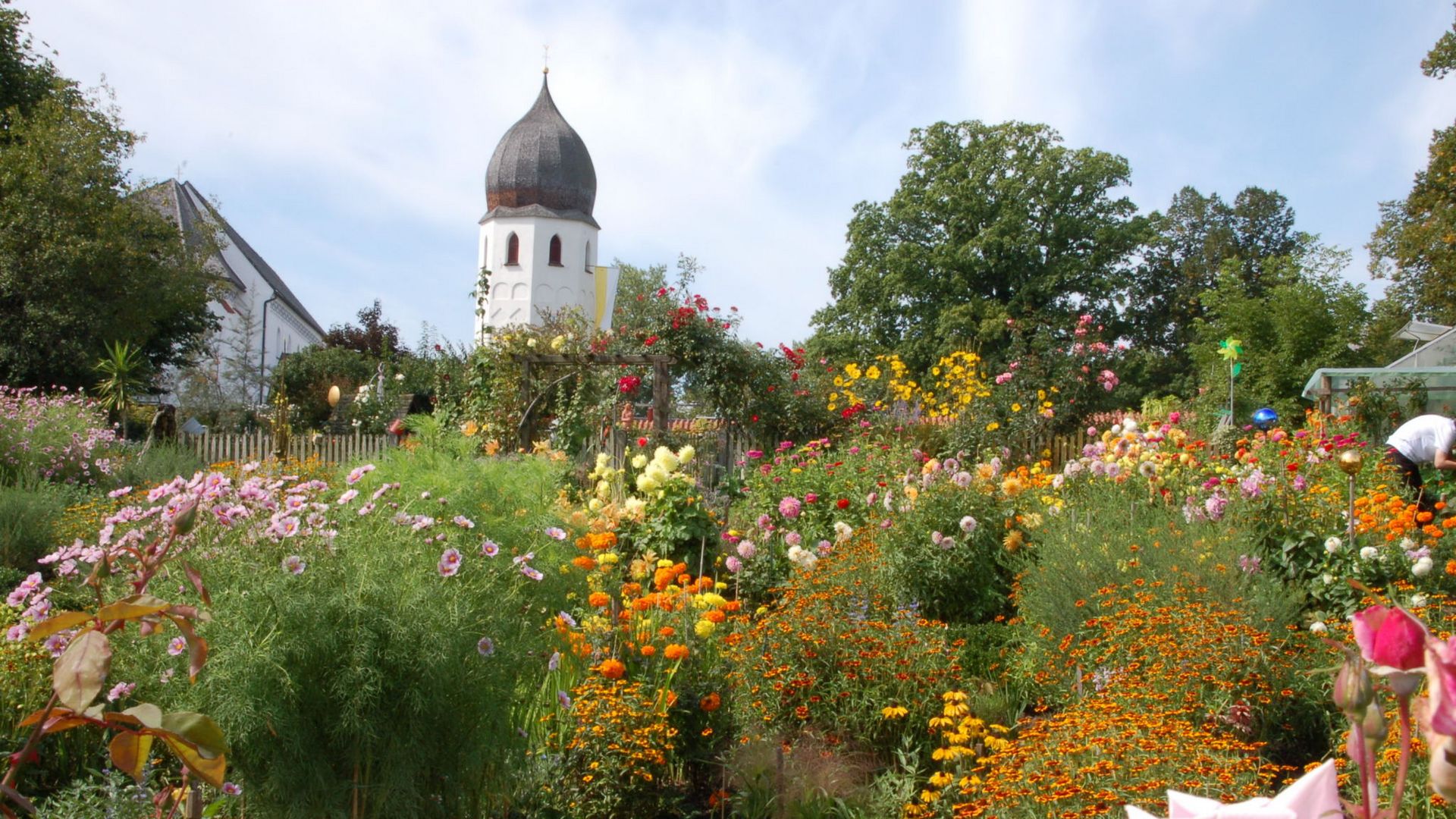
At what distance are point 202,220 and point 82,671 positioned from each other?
Result: 23178 millimetres

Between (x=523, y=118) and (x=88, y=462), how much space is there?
1353 inches

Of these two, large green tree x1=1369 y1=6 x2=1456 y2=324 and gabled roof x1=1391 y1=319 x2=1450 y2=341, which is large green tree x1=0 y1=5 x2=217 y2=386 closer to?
large green tree x1=1369 y1=6 x2=1456 y2=324

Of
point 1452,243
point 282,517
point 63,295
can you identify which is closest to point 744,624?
point 282,517

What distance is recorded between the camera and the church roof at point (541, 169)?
134 feet

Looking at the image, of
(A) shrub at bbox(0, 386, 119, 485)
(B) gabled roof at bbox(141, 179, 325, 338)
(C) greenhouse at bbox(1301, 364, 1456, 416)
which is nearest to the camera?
(A) shrub at bbox(0, 386, 119, 485)

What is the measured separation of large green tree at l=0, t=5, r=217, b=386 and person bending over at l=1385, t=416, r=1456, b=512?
16.8 meters

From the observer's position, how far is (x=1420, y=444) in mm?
7352

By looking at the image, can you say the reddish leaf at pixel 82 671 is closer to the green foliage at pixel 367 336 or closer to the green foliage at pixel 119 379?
the green foliage at pixel 119 379

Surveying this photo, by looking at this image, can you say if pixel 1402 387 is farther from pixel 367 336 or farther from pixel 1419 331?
pixel 367 336

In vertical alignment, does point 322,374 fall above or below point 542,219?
below

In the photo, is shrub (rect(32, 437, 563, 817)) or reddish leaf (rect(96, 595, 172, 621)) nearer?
reddish leaf (rect(96, 595, 172, 621))

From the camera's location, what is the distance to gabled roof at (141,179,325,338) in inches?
840

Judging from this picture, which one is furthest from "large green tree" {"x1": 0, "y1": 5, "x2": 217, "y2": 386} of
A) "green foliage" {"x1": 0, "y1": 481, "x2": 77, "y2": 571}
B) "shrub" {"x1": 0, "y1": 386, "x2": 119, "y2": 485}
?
"green foliage" {"x1": 0, "y1": 481, "x2": 77, "y2": 571}

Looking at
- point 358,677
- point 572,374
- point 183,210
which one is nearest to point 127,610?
point 358,677
